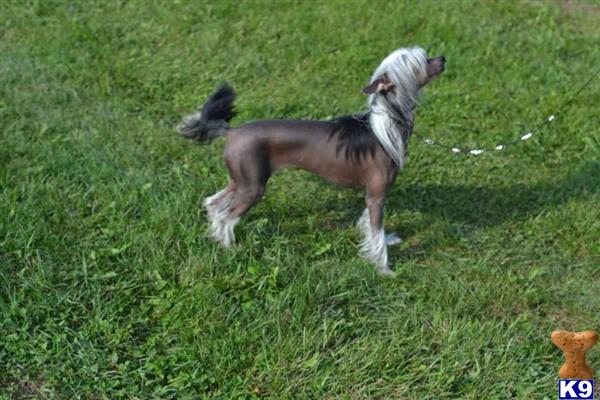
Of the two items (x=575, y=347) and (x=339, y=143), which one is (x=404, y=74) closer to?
(x=339, y=143)

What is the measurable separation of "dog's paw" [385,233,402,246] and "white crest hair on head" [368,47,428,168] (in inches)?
27.3

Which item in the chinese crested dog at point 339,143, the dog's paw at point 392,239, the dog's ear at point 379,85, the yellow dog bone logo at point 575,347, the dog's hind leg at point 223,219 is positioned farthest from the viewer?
the dog's paw at point 392,239

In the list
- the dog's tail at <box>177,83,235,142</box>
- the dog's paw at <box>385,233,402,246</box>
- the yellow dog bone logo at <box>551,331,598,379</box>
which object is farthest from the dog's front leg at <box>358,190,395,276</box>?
the yellow dog bone logo at <box>551,331,598,379</box>

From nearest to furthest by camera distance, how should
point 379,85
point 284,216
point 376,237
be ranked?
point 379,85 < point 376,237 < point 284,216

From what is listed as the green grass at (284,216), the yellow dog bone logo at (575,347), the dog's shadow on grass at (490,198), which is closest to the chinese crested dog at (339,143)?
the green grass at (284,216)

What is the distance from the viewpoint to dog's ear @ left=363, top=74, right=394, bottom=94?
193 inches

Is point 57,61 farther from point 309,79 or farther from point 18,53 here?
point 309,79

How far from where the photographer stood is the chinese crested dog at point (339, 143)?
504 centimetres

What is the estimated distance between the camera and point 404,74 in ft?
16.4

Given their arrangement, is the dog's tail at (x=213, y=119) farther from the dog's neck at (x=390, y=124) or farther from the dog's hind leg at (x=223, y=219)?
the dog's neck at (x=390, y=124)

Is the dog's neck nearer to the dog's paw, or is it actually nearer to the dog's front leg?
the dog's front leg

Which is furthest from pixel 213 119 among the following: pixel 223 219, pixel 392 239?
pixel 392 239

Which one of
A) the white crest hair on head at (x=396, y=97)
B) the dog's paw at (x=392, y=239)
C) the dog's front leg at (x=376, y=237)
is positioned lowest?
the dog's paw at (x=392, y=239)

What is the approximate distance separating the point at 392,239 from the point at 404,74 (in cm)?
118
